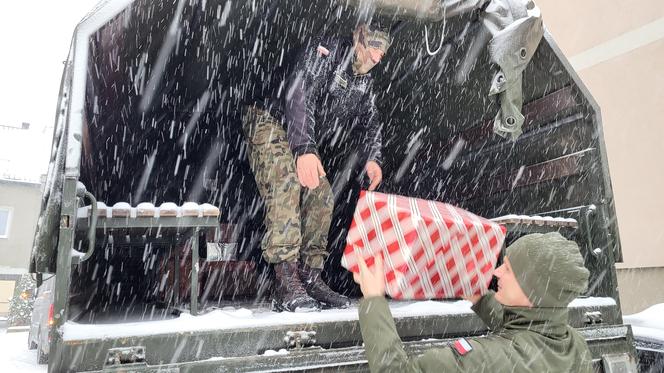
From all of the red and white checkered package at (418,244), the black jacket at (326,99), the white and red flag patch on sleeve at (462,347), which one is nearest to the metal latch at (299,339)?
the red and white checkered package at (418,244)

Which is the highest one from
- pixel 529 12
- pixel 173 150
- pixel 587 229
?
pixel 529 12

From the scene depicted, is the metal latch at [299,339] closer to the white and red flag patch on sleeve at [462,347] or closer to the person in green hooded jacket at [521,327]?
the person in green hooded jacket at [521,327]

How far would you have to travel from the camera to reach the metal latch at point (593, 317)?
97.5 inches

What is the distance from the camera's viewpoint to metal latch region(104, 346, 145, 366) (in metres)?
1.60

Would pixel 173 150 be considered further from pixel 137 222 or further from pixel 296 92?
pixel 137 222

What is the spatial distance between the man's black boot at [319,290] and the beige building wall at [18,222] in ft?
70.5

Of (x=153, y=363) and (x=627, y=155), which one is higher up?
(x=627, y=155)

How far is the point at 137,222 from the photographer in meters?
1.92

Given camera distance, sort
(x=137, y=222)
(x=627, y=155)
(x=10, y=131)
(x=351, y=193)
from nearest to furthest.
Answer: (x=137, y=222), (x=351, y=193), (x=627, y=155), (x=10, y=131)

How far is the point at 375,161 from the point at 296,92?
0.80 metres

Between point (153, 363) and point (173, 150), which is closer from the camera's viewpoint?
point (153, 363)

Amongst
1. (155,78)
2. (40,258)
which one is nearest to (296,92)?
(155,78)

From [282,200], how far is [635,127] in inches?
197

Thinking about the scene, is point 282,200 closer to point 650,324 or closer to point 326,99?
point 326,99
